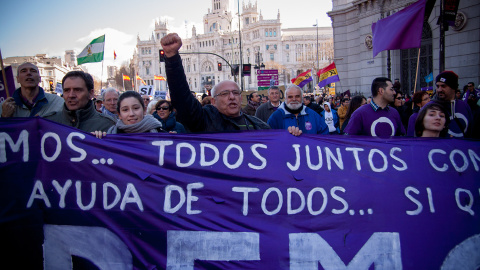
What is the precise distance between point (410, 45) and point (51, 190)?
6783 mm

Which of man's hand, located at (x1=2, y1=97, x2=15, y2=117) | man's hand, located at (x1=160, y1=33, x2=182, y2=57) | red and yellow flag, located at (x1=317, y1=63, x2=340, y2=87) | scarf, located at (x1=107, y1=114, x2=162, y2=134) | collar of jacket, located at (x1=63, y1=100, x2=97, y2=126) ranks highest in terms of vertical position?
red and yellow flag, located at (x1=317, y1=63, x2=340, y2=87)

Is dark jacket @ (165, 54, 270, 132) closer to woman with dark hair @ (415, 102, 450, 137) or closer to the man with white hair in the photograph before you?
the man with white hair

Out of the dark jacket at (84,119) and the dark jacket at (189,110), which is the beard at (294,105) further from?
the dark jacket at (84,119)

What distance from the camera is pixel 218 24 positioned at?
132 m

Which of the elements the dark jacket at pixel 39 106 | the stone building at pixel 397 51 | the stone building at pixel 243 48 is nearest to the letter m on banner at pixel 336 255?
the dark jacket at pixel 39 106

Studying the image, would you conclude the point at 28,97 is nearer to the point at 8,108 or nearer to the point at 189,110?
the point at 8,108

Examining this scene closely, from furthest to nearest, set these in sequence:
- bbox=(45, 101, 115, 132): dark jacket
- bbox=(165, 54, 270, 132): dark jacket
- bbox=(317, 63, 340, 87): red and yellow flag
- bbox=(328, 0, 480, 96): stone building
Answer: bbox=(317, 63, 340, 87): red and yellow flag, bbox=(328, 0, 480, 96): stone building, bbox=(45, 101, 115, 132): dark jacket, bbox=(165, 54, 270, 132): dark jacket

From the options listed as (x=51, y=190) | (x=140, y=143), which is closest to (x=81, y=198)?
(x=51, y=190)

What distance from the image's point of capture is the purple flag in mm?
7078

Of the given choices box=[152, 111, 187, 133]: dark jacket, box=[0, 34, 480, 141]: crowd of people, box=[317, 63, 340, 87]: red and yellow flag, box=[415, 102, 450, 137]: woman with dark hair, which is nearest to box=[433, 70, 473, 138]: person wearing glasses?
box=[0, 34, 480, 141]: crowd of people

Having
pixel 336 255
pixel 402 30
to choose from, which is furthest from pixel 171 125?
pixel 402 30

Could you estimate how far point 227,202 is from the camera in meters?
3.03

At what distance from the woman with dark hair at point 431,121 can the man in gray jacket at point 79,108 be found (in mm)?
3284

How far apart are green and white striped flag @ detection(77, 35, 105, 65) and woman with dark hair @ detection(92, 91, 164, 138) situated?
40.7 feet
